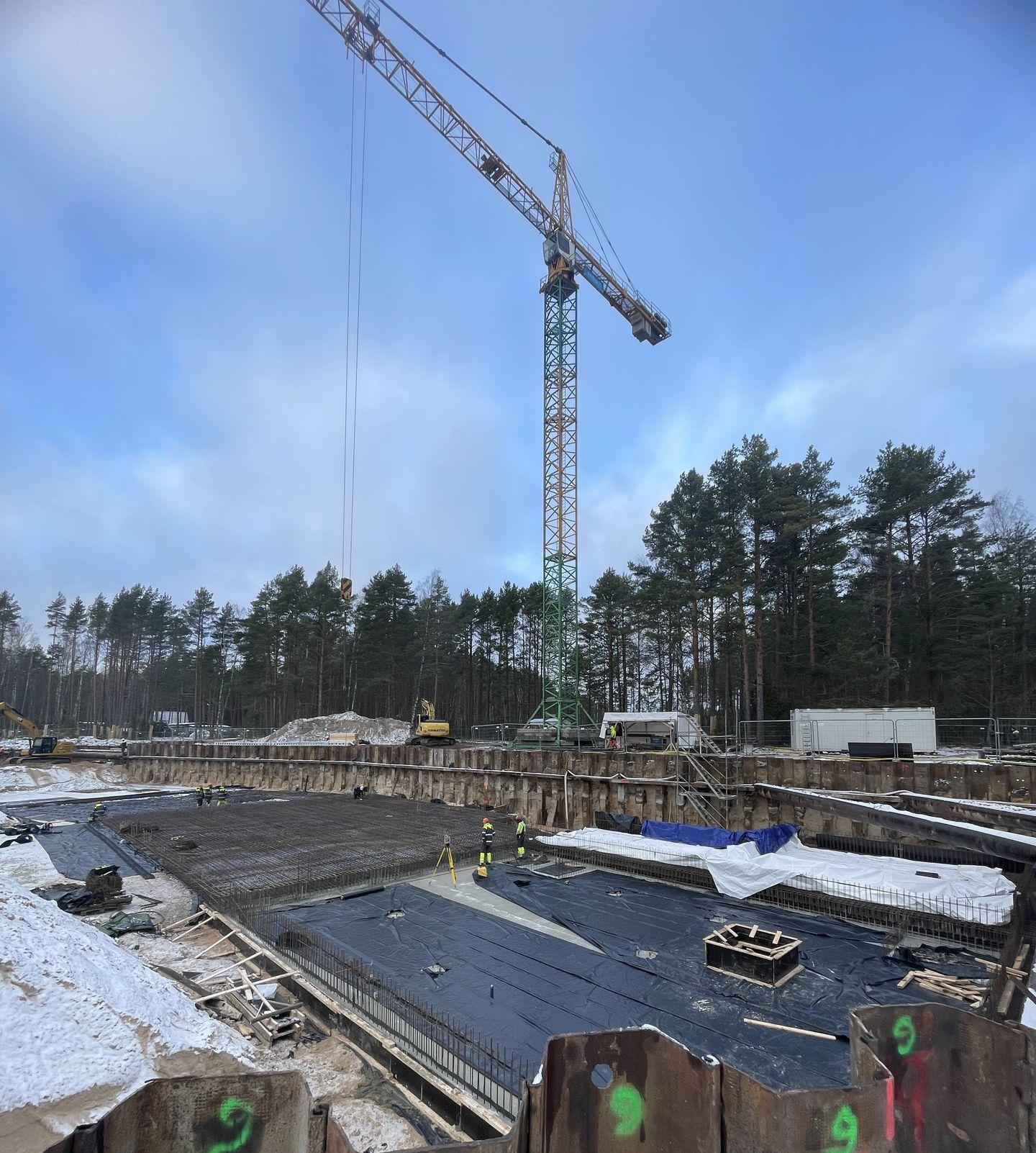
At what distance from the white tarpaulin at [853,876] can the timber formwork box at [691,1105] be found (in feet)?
27.1

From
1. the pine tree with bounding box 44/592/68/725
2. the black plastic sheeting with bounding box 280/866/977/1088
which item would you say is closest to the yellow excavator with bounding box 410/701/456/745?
the black plastic sheeting with bounding box 280/866/977/1088

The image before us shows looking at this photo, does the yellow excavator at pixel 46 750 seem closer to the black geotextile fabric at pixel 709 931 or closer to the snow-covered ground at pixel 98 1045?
the black geotextile fabric at pixel 709 931

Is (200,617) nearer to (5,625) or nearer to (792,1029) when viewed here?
(5,625)

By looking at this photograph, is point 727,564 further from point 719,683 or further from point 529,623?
point 529,623

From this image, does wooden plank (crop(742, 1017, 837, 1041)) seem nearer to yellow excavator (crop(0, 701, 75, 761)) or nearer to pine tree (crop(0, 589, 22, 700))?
yellow excavator (crop(0, 701, 75, 761))

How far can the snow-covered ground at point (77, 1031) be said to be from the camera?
5.00 meters

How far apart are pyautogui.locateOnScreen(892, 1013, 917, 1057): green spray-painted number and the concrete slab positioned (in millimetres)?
6485

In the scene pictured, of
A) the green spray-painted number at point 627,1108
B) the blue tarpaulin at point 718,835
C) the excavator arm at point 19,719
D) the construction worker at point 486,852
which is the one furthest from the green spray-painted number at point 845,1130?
the excavator arm at point 19,719

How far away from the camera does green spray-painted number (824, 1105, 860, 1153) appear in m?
3.27

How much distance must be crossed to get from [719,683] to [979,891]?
41.8 m

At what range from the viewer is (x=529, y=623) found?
199 feet

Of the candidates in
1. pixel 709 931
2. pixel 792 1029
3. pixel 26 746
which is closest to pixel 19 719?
pixel 26 746

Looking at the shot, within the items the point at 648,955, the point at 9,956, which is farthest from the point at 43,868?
the point at 648,955

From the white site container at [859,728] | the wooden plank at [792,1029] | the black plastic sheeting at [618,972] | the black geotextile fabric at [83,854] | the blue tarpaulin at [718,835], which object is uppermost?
the white site container at [859,728]
